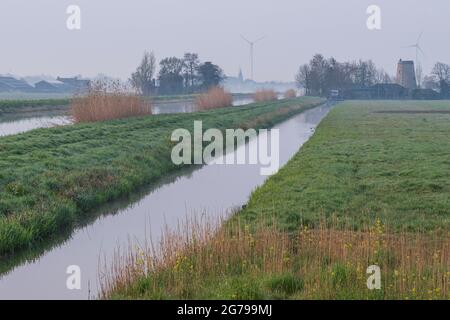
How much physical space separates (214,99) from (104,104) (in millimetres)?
22872

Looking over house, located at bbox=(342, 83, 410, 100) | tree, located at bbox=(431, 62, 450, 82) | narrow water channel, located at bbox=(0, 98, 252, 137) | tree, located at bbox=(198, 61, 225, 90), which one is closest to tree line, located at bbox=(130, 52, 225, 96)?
tree, located at bbox=(198, 61, 225, 90)

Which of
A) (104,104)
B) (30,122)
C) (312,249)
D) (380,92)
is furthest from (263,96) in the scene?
(312,249)

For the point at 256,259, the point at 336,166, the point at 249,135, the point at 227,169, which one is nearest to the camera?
the point at 256,259

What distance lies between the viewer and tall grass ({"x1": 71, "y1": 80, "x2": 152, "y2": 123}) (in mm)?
28750

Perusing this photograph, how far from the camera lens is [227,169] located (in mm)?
18516

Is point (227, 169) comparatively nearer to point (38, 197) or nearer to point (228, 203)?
point (228, 203)

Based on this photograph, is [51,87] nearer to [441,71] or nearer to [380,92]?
[380,92]

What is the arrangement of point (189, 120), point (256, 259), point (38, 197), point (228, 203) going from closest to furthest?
1. point (256, 259)
2. point (38, 197)
3. point (228, 203)
4. point (189, 120)

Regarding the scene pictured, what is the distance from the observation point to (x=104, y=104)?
29672 millimetres

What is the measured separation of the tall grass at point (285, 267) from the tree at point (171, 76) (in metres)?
92.8

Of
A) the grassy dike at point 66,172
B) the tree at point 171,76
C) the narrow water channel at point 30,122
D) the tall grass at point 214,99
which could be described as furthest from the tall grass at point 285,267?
the tree at point 171,76

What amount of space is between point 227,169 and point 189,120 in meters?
15.4

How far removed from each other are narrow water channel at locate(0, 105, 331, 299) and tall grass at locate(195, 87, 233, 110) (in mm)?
31564

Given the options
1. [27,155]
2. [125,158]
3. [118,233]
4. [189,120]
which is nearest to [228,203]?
[118,233]
